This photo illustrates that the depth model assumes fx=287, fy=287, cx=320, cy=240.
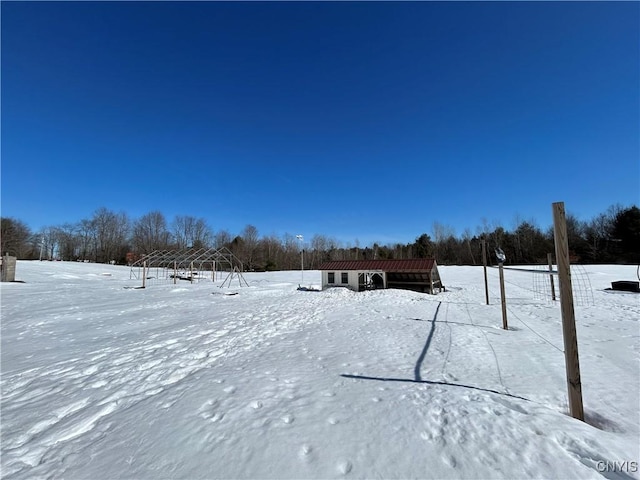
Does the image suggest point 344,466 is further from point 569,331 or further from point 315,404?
point 569,331

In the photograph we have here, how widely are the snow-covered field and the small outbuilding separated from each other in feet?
43.5

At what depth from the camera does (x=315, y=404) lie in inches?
166

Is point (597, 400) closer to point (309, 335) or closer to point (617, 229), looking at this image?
point (309, 335)

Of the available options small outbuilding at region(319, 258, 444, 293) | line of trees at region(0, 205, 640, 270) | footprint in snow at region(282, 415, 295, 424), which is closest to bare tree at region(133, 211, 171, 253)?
line of trees at region(0, 205, 640, 270)

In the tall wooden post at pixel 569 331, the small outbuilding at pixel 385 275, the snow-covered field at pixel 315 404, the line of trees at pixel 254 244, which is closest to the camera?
the snow-covered field at pixel 315 404

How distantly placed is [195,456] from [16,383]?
478 centimetres

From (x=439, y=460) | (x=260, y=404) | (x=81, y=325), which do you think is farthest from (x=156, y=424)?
(x=81, y=325)

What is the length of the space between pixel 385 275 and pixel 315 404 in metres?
20.1

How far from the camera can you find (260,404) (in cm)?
427

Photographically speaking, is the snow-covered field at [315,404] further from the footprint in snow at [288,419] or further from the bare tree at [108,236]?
the bare tree at [108,236]

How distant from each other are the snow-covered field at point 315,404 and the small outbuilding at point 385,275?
13272 millimetres

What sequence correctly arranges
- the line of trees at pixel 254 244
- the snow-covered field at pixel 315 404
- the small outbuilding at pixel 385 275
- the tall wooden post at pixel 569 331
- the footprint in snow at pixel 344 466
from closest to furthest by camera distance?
1. the footprint in snow at pixel 344 466
2. the snow-covered field at pixel 315 404
3. the tall wooden post at pixel 569 331
4. the small outbuilding at pixel 385 275
5. the line of trees at pixel 254 244

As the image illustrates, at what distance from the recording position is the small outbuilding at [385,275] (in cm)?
2267

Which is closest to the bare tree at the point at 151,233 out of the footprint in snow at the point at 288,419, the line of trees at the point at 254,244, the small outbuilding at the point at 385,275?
the line of trees at the point at 254,244
